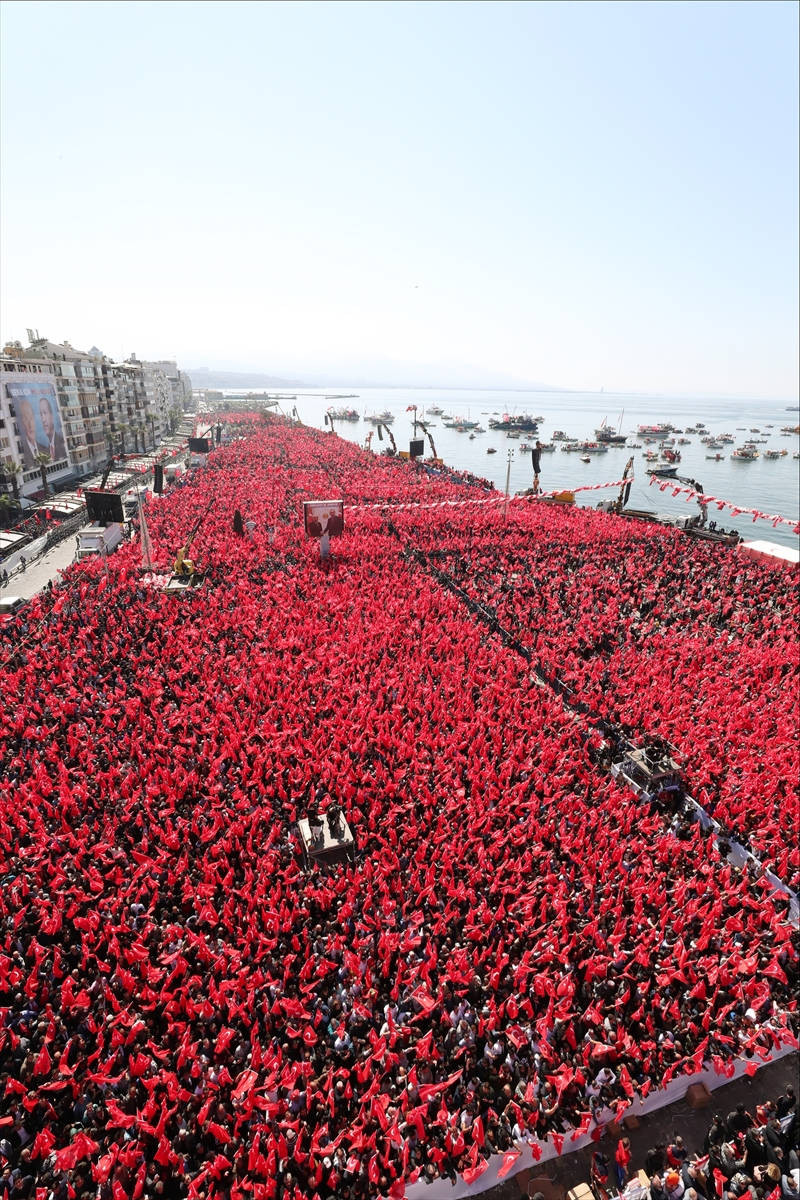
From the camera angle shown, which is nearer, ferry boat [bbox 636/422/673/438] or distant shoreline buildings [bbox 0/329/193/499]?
distant shoreline buildings [bbox 0/329/193/499]

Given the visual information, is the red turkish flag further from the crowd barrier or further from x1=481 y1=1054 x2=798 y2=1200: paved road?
x1=481 y1=1054 x2=798 y2=1200: paved road

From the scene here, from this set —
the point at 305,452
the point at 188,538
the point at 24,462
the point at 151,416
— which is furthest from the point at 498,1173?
the point at 151,416

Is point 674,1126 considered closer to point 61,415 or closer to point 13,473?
point 13,473

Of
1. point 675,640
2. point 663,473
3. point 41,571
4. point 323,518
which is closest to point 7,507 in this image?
point 41,571

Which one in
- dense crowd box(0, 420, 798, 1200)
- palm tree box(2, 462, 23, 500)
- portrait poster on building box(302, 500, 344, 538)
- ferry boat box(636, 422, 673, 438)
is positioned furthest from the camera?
ferry boat box(636, 422, 673, 438)

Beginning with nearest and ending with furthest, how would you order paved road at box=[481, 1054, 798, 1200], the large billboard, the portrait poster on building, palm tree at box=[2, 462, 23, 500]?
paved road at box=[481, 1054, 798, 1200], the portrait poster on building, palm tree at box=[2, 462, 23, 500], the large billboard

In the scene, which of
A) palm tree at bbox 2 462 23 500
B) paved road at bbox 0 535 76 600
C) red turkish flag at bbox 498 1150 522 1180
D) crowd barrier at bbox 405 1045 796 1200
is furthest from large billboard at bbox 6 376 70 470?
red turkish flag at bbox 498 1150 522 1180

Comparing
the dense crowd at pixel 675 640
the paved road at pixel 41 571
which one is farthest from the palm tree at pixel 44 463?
the dense crowd at pixel 675 640

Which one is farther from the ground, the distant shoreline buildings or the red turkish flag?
the distant shoreline buildings
